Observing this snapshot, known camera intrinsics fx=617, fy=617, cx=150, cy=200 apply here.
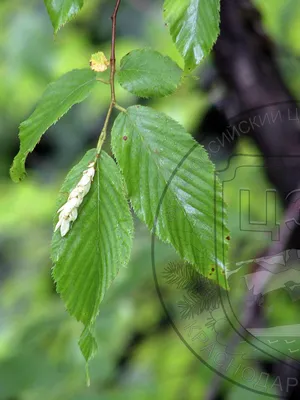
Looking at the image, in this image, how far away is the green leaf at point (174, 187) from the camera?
0.61 m

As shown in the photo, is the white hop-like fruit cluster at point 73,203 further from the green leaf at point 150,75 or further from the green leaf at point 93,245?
the green leaf at point 150,75

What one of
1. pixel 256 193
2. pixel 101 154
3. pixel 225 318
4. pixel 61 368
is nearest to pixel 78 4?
pixel 101 154

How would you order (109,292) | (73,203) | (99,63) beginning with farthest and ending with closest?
1. (109,292)
2. (99,63)
3. (73,203)

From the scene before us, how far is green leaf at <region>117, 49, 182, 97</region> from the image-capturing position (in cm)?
67

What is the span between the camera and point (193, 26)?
2.08ft

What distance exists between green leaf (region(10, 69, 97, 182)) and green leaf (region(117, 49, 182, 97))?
1.6 inches

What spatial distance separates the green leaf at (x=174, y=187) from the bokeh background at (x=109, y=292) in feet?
0.59

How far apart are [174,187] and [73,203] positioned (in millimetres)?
103

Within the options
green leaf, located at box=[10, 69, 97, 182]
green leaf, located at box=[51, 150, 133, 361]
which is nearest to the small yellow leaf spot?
green leaf, located at box=[10, 69, 97, 182]

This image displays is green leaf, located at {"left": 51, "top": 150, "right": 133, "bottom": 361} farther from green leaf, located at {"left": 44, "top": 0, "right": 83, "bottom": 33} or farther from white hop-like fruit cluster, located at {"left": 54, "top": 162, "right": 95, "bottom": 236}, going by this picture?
green leaf, located at {"left": 44, "top": 0, "right": 83, "bottom": 33}

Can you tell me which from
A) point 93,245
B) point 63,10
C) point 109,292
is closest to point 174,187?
point 93,245

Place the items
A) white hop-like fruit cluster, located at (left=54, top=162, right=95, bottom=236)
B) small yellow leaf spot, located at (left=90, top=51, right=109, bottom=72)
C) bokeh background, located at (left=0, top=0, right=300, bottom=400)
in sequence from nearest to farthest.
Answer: white hop-like fruit cluster, located at (left=54, top=162, right=95, bottom=236) < small yellow leaf spot, located at (left=90, top=51, right=109, bottom=72) < bokeh background, located at (left=0, top=0, right=300, bottom=400)

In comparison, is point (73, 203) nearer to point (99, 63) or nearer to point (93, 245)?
point (93, 245)

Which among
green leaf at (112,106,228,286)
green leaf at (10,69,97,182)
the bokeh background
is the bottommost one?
the bokeh background
